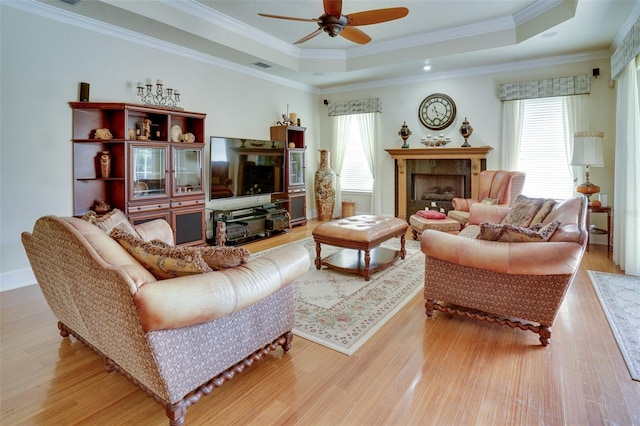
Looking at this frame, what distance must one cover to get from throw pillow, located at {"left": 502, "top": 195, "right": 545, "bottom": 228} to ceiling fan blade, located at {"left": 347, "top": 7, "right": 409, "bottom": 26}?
211 centimetres

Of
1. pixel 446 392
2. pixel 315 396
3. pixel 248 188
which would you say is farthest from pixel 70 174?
pixel 446 392

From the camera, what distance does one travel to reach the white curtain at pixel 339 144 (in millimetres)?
7676

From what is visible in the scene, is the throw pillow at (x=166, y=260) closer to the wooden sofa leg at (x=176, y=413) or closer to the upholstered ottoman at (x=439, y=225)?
the wooden sofa leg at (x=176, y=413)

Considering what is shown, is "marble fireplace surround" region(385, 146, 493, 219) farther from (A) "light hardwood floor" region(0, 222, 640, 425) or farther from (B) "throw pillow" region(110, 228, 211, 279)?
(B) "throw pillow" region(110, 228, 211, 279)

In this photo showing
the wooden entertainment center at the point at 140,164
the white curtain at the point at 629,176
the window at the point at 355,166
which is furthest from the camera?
the window at the point at 355,166

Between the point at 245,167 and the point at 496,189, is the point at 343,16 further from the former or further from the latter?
the point at 496,189

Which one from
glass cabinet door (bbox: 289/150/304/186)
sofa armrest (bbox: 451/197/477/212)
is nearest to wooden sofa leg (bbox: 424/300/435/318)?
sofa armrest (bbox: 451/197/477/212)

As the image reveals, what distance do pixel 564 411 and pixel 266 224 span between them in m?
4.75

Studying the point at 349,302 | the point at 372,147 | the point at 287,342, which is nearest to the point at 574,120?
the point at 372,147

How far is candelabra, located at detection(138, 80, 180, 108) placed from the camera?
4625 mm

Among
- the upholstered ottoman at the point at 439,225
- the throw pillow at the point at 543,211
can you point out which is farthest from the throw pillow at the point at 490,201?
the throw pillow at the point at 543,211

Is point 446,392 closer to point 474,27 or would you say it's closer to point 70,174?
point 70,174

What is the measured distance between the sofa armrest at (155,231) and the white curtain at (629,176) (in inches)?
180

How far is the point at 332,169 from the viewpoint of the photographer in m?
7.66
